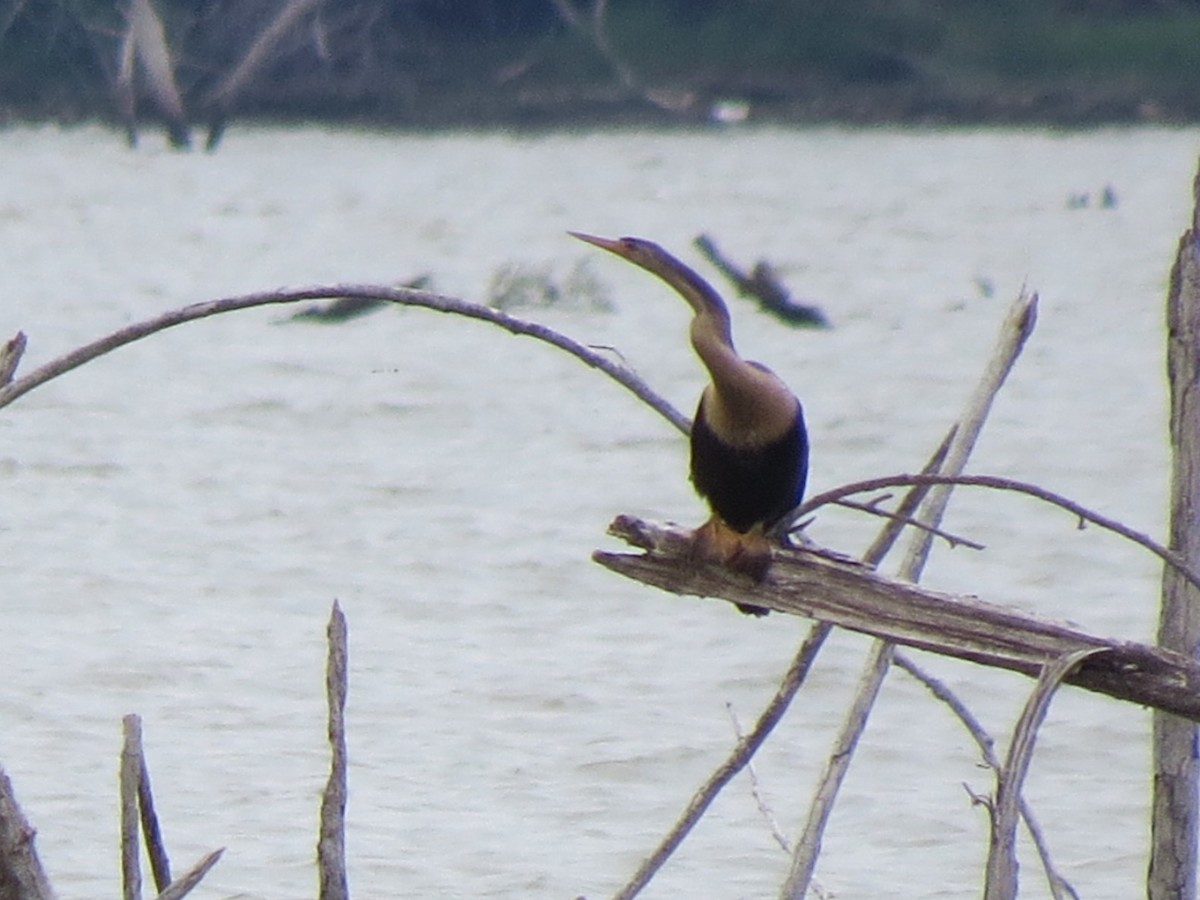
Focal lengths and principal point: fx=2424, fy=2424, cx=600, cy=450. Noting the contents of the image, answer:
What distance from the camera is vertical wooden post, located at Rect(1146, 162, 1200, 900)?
2.43 m

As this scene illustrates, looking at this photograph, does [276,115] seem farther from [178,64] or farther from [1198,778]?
[1198,778]

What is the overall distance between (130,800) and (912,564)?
0.86m

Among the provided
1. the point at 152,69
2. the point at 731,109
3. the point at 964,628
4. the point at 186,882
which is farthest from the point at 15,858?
the point at 731,109

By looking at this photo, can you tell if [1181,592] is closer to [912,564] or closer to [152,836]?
[912,564]

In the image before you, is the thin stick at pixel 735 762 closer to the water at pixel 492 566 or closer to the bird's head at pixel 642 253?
the bird's head at pixel 642 253

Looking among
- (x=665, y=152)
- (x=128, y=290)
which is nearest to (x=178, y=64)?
(x=665, y=152)

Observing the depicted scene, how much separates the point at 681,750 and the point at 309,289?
4033 millimetres

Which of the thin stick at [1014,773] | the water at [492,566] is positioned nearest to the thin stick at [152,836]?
the thin stick at [1014,773]

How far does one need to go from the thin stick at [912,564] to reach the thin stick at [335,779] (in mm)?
518

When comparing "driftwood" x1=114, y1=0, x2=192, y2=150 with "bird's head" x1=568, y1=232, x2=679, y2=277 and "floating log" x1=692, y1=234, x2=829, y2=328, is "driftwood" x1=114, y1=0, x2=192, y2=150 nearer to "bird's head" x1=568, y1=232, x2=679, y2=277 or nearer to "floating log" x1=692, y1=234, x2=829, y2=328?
"floating log" x1=692, y1=234, x2=829, y2=328

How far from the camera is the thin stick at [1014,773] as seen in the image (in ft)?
6.91

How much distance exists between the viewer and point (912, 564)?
8.61ft

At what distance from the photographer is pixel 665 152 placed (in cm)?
3306

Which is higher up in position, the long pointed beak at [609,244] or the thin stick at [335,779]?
the long pointed beak at [609,244]
